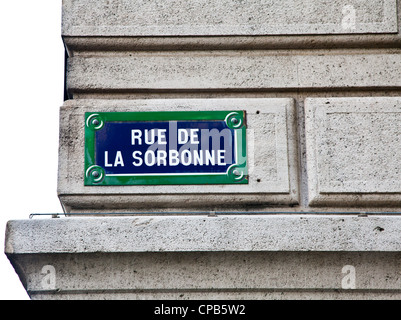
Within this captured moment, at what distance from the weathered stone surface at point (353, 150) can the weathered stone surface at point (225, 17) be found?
384 millimetres

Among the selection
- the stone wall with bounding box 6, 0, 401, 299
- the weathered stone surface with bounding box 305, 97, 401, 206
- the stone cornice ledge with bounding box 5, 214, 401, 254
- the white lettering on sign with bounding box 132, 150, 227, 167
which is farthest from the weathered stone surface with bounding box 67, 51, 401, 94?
the stone cornice ledge with bounding box 5, 214, 401, 254

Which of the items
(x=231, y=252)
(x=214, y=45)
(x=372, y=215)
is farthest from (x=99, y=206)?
(x=372, y=215)

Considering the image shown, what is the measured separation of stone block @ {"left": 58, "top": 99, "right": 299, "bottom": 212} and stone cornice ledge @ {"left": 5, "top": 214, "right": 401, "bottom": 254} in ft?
0.61

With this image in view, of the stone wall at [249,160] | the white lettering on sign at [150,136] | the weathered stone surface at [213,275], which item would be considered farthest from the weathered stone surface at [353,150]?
the white lettering on sign at [150,136]

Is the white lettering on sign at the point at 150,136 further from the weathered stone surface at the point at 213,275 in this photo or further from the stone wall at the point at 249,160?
the weathered stone surface at the point at 213,275

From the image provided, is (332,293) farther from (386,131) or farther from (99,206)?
(99,206)

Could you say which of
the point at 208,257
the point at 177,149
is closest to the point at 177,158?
the point at 177,149

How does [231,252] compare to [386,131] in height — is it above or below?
below

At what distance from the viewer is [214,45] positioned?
4.14 m

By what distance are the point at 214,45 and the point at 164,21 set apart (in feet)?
0.88

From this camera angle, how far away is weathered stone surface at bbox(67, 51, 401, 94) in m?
4.09

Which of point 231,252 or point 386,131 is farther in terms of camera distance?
point 386,131

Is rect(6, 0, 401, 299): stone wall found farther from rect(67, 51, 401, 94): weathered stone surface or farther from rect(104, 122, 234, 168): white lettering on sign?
rect(104, 122, 234, 168): white lettering on sign
